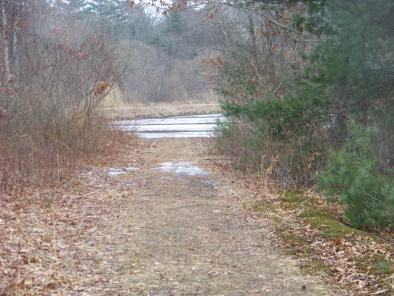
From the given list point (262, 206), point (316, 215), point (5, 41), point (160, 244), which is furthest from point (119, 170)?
point (160, 244)

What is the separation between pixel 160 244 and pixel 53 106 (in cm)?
876

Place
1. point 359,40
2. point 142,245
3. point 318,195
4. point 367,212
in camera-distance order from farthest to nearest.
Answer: point 318,195, point 359,40, point 367,212, point 142,245

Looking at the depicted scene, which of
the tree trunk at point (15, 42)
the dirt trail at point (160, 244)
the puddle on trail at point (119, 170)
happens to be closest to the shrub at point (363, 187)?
the dirt trail at point (160, 244)

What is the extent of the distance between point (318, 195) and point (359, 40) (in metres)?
3.66

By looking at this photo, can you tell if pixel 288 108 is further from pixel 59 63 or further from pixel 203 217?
pixel 59 63

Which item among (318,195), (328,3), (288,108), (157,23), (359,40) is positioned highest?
(157,23)

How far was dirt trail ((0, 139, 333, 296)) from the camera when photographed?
6.55m

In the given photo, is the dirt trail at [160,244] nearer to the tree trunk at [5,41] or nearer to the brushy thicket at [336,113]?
the brushy thicket at [336,113]

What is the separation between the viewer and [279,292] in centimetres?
635

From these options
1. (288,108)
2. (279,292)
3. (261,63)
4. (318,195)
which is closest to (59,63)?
(261,63)

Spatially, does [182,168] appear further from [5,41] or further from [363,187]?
[363,187]

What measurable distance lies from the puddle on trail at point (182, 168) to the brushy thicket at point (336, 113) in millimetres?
1181

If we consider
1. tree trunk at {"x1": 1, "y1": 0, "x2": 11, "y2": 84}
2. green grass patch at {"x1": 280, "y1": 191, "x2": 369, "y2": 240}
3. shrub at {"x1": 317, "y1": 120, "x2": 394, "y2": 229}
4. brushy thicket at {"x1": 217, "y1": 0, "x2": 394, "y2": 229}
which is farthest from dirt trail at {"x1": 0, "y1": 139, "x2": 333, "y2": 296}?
tree trunk at {"x1": 1, "y1": 0, "x2": 11, "y2": 84}

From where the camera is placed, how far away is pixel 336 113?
12492 mm
